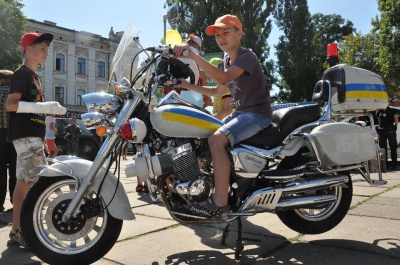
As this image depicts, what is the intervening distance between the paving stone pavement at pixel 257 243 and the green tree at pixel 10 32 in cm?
2641

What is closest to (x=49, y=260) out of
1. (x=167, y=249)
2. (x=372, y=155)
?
(x=167, y=249)

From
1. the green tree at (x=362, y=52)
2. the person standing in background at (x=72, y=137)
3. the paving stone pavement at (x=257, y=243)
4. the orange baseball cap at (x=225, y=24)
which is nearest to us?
the paving stone pavement at (x=257, y=243)

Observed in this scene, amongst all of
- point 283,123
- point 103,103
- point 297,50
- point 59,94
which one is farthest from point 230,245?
point 59,94

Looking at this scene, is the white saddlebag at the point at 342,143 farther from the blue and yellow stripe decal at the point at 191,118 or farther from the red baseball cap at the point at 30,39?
the red baseball cap at the point at 30,39

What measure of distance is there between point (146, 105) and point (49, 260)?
4.21 ft

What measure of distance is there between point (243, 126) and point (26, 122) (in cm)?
195

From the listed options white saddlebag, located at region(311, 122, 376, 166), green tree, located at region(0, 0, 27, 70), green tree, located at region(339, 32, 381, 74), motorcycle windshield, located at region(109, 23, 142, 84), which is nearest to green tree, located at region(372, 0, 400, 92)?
green tree, located at region(339, 32, 381, 74)

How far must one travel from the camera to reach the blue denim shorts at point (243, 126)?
118 inches

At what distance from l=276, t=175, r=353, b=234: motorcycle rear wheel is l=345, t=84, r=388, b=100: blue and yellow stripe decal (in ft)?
2.53

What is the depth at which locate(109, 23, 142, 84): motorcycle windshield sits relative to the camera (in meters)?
3.20

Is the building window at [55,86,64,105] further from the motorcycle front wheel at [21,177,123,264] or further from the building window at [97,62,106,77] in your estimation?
the motorcycle front wheel at [21,177,123,264]

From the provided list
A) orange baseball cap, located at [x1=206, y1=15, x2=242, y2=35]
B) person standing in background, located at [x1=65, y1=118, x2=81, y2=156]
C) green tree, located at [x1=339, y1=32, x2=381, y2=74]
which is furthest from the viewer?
green tree, located at [x1=339, y1=32, x2=381, y2=74]

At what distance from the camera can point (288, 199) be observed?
318cm

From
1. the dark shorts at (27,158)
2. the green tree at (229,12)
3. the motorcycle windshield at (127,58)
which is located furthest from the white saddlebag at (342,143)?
the green tree at (229,12)
